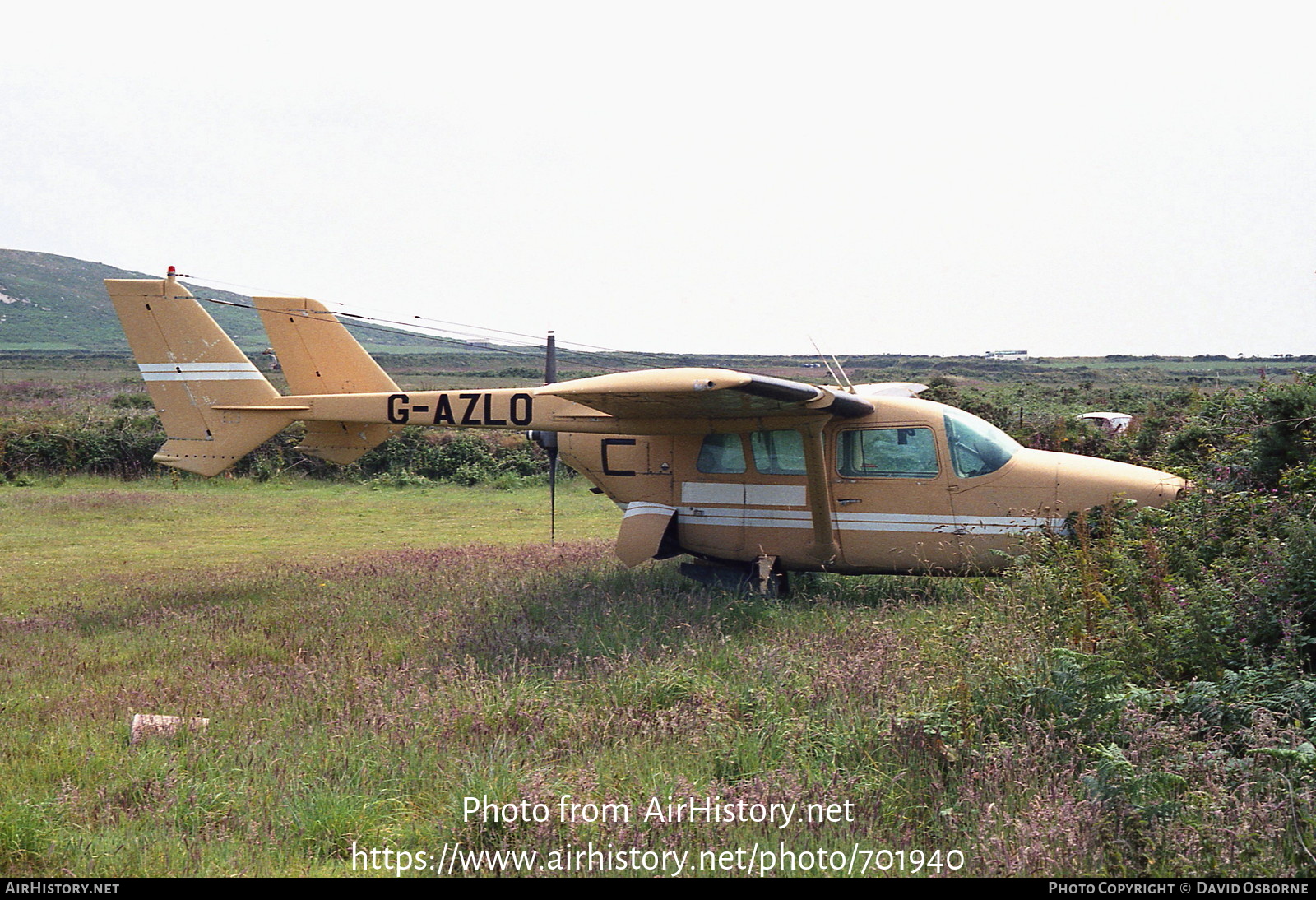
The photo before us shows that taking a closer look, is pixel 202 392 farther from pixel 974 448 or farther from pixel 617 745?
pixel 974 448

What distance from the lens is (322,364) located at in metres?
11.9

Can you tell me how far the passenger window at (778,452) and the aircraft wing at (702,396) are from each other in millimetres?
346

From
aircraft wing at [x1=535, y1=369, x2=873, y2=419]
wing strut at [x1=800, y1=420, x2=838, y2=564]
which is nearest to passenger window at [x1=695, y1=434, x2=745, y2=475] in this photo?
aircraft wing at [x1=535, y1=369, x2=873, y2=419]

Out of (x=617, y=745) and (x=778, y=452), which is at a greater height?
(x=778, y=452)

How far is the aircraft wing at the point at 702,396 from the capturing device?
7887 millimetres

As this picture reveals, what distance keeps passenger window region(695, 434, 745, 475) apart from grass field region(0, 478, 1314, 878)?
1.48 m

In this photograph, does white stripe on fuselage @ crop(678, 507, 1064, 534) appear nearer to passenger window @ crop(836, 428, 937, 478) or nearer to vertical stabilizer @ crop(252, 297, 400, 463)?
passenger window @ crop(836, 428, 937, 478)

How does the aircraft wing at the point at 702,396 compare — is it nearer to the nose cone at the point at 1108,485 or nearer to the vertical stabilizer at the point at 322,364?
the nose cone at the point at 1108,485

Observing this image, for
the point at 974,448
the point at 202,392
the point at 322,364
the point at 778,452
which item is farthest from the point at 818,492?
the point at 202,392

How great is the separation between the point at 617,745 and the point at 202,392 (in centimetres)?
925

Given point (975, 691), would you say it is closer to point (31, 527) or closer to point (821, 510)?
Result: point (821, 510)

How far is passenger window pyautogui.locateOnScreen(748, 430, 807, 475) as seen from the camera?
962 cm

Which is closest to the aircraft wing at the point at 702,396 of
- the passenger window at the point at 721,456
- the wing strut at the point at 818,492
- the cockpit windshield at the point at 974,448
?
the wing strut at the point at 818,492

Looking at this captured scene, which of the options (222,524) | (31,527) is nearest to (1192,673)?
(222,524)
